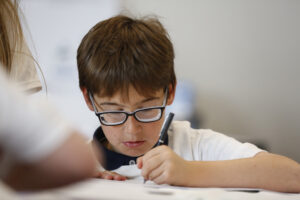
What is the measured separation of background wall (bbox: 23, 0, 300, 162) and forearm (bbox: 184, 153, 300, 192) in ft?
5.68

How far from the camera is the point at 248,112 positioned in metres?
2.50

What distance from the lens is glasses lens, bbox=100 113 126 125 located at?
81 centimetres

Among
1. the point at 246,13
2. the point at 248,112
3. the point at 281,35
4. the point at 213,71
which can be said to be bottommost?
the point at 248,112

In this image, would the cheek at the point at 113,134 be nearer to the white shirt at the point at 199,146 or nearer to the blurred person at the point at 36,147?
the white shirt at the point at 199,146

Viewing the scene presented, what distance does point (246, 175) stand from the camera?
657 mm

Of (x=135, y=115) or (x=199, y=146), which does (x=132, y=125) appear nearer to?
(x=135, y=115)

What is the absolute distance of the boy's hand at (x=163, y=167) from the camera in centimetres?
63

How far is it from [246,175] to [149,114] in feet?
0.87

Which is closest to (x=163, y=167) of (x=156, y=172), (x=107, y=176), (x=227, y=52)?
(x=156, y=172)

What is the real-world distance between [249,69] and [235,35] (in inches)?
10.1

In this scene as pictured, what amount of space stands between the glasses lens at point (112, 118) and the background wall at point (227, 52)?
155 centimetres

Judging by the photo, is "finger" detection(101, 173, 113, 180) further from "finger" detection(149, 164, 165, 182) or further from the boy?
"finger" detection(149, 164, 165, 182)

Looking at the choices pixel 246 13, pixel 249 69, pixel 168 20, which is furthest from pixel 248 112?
pixel 168 20

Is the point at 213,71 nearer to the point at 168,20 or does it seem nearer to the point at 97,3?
the point at 168,20
